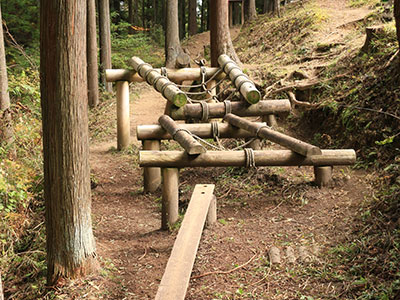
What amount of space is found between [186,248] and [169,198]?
1972 millimetres

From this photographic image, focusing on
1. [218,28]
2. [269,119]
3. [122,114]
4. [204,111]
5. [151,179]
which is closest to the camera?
[151,179]

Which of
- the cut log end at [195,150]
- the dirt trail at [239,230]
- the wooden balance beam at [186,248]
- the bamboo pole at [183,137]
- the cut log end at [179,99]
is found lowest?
the dirt trail at [239,230]

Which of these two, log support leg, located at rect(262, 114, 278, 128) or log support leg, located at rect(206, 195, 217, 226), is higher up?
log support leg, located at rect(262, 114, 278, 128)

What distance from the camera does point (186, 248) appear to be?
427cm

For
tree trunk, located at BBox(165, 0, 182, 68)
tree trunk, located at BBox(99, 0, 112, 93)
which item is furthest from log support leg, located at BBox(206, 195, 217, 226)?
tree trunk, located at BBox(165, 0, 182, 68)

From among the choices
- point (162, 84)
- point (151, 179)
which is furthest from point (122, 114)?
point (151, 179)

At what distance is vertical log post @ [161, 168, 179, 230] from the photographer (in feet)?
20.3

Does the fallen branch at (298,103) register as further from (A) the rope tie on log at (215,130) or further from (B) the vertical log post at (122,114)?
(B) the vertical log post at (122,114)

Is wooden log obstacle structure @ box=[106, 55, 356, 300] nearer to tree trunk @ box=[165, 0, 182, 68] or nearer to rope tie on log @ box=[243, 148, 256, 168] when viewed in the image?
rope tie on log @ box=[243, 148, 256, 168]

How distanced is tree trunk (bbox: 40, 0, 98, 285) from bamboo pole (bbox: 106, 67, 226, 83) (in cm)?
514

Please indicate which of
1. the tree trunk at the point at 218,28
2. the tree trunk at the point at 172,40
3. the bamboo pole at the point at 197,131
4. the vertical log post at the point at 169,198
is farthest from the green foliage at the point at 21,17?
the vertical log post at the point at 169,198

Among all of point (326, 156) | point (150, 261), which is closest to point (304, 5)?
point (326, 156)

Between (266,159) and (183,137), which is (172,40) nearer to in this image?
(183,137)

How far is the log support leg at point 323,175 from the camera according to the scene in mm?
6543
